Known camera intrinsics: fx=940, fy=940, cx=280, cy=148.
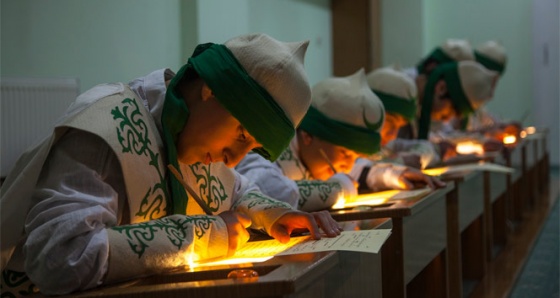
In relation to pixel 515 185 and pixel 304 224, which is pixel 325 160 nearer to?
pixel 304 224

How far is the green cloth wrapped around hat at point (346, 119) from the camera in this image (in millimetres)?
4316

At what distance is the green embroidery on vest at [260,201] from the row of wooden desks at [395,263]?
26 cm

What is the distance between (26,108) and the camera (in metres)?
4.16

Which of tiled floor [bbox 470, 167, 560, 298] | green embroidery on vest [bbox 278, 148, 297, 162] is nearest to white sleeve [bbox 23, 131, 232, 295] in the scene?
green embroidery on vest [bbox 278, 148, 297, 162]

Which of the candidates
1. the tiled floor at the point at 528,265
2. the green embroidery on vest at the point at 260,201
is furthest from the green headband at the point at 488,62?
the green embroidery on vest at the point at 260,201

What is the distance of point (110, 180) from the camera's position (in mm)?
2377

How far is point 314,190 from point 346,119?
64 cm

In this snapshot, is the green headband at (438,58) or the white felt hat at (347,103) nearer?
the white felt hat at (347,103)

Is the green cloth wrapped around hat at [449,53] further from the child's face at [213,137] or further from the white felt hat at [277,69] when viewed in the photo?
the child's face at [213,137]

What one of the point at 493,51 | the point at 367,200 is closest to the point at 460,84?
the point at 493,51

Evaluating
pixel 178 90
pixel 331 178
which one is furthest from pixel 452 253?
pixel 178 90

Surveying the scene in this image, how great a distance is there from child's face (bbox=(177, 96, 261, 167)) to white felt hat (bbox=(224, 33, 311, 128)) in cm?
13

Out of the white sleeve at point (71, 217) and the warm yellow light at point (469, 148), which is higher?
the white sleeve at point (71, 217)

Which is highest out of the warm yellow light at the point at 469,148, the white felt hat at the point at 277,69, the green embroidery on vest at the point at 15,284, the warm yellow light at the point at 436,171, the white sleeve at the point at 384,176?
the white felt hat at the point at 277,69
